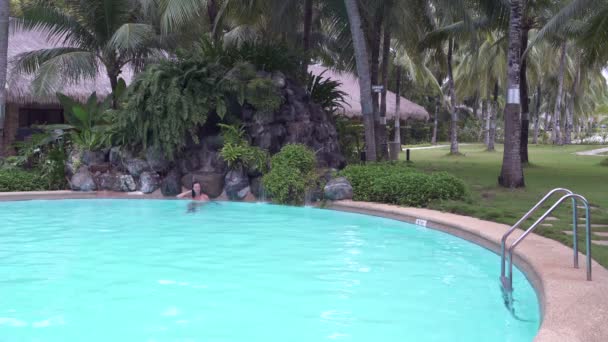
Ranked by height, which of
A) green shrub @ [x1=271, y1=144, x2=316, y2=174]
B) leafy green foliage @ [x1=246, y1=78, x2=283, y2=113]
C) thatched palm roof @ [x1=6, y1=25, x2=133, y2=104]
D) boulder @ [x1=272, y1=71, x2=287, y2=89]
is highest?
thatched palm roof @ [x1=6, y1=25, x2=133, y2=104]

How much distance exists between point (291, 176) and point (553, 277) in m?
7.92

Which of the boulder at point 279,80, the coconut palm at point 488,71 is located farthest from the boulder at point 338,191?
the coconut palm at point 488,71

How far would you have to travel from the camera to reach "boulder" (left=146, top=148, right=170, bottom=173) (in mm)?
14802

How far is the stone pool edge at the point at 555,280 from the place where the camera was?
4.34 meters

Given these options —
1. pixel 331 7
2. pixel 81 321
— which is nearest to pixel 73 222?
pixel 81 321

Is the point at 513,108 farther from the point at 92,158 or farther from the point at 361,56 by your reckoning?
the point at 92,158

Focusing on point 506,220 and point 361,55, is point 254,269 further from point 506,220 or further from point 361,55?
point 361,55

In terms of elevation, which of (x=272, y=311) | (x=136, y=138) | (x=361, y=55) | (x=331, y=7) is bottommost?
(x=272, y=311)

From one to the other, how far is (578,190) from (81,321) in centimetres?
1181

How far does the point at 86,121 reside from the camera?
1628 cm

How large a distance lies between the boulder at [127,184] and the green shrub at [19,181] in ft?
6.54

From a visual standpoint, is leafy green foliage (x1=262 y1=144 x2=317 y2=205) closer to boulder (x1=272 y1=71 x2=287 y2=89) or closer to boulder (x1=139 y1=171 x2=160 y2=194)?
boulder (x1=272 y1=71 x2=287 y2=89)

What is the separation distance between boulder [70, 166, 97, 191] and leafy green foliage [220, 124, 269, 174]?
3.50 metres

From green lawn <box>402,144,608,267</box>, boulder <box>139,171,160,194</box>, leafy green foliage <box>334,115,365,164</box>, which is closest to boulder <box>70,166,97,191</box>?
boulder <box>139,171,160,194</box>
